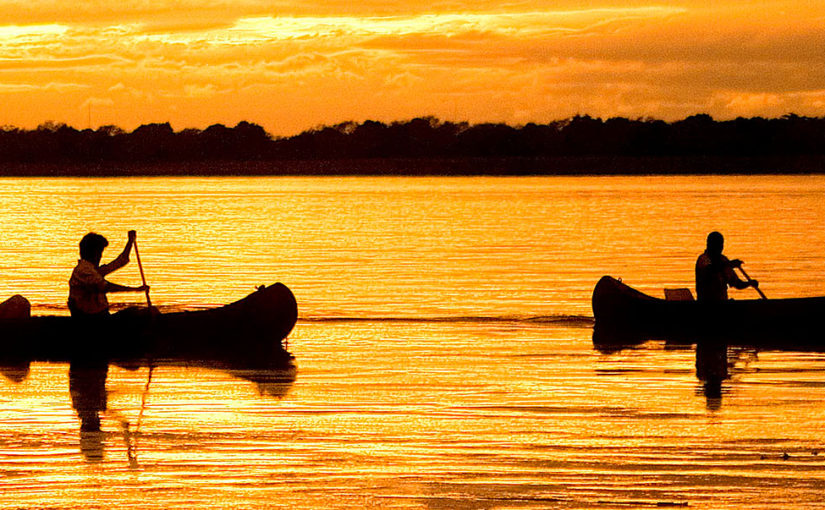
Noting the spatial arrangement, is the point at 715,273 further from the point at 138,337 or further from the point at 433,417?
the point at 138,337

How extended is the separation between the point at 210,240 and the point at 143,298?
63.8 ft

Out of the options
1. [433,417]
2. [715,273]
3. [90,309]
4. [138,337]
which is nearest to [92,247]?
[90,309]

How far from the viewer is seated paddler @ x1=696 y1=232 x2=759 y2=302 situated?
55.4 ft

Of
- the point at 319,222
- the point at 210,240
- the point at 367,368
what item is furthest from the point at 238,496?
the point at 319,222

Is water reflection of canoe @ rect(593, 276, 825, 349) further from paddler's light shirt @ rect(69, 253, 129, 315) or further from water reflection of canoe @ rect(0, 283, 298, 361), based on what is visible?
paddler's light shirt @ rect(69, 253, 129, 315)

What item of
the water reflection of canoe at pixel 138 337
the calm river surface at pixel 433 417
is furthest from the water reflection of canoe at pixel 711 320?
the water reflection of canoe at pixel 138 337

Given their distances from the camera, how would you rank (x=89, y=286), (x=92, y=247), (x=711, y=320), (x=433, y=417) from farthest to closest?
(x=711, y=320)
(x=89, y=286)
(x=92, y=247)
(x=433, y=417)

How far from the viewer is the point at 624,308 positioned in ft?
59.7

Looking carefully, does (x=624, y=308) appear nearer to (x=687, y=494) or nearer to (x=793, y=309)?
(x=793, y=309)

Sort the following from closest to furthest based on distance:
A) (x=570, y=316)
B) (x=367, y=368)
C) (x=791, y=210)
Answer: (x=367, y=368) → (x=570, y=316) → (x=791, y=210)

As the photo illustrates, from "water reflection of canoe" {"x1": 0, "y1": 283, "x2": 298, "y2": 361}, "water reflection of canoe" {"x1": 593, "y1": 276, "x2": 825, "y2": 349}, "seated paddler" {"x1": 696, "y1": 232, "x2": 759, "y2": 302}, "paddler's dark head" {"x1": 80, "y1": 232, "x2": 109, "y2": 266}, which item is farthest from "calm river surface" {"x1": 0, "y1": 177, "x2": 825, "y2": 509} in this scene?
"paddler's dark head" {"x1": 80, "y1": 232, "x2": 109, "y2": 266}

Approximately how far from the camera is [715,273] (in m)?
17.2

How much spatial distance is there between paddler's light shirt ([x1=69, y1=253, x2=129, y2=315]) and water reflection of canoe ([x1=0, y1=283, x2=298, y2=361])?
191mm

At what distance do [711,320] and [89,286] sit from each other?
7420 millimetres
